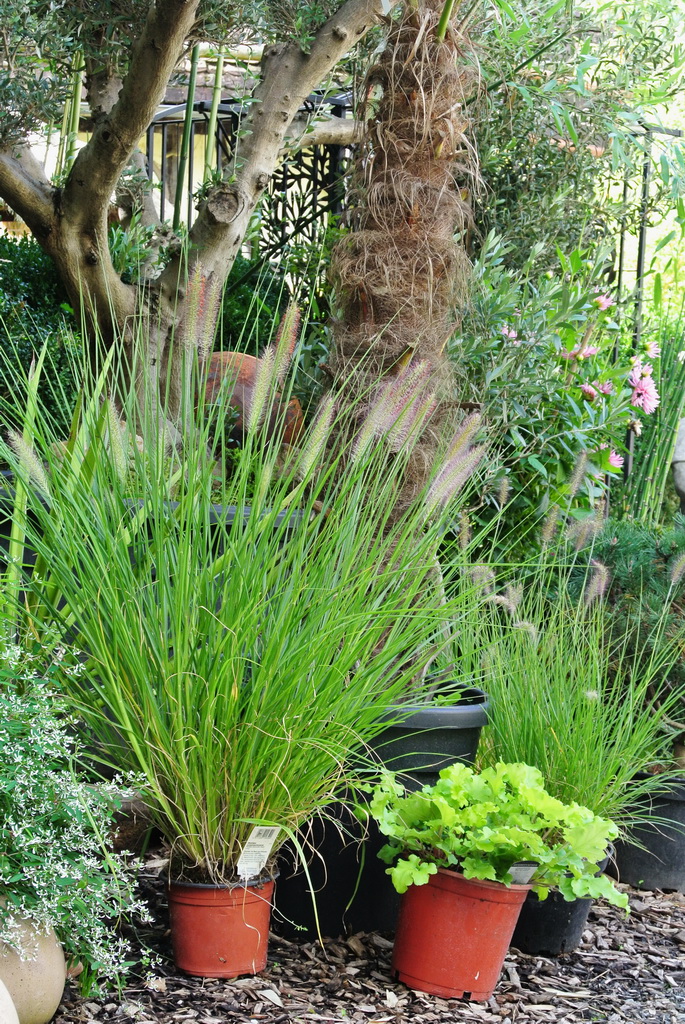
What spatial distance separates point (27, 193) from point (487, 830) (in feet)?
7.93

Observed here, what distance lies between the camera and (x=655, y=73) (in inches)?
166

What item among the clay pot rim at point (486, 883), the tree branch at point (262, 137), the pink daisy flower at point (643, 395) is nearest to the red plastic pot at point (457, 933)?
the clay pot rim at point (486, 883)

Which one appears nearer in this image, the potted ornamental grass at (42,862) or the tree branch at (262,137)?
the potted ornamental grass at (42,862)

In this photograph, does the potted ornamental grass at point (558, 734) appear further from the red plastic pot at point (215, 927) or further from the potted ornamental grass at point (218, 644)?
the red plastic pot at point (215, 927)

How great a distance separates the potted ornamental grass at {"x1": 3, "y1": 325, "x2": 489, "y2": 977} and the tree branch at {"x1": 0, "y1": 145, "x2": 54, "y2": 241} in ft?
5.02

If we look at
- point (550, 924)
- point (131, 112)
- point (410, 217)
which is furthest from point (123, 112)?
point (550, 924)

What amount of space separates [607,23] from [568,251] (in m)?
1.06

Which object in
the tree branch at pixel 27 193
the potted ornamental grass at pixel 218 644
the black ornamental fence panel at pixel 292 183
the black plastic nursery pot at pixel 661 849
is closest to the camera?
the potted ornamental grass at pixel 218 644

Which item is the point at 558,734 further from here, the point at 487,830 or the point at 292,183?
the point at 292,183

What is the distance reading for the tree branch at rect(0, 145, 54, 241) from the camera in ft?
10.6

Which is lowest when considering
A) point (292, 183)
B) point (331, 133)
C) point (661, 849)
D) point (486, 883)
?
point (661, 849)

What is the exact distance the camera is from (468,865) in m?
1.97

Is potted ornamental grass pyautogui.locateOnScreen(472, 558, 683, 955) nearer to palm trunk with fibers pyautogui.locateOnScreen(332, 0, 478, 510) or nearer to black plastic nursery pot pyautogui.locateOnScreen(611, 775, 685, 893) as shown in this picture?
black plastic nursery pot pyautogui.locateOnScreen(611, 775, 685, 893)

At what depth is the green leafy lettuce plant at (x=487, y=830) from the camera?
198 cm
